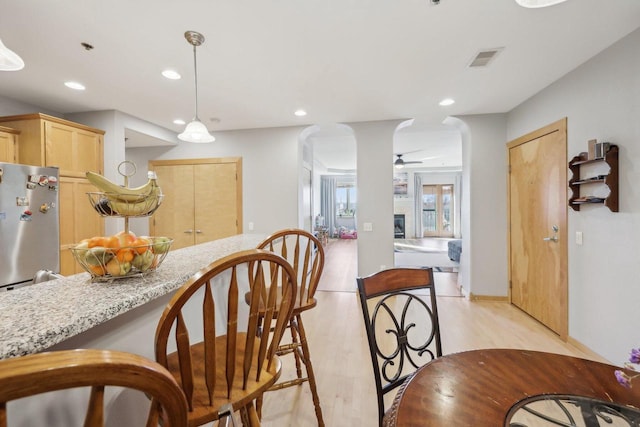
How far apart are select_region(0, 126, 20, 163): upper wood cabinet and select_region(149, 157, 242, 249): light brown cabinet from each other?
1.67m

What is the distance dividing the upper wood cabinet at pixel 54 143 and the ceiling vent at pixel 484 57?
418 centimetres

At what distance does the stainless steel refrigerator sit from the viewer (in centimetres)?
233

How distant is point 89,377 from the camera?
1.09 ft

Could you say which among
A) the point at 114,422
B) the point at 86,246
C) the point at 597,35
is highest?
the point at 597,35

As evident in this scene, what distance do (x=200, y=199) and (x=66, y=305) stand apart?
153 inches

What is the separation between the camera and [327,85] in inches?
110

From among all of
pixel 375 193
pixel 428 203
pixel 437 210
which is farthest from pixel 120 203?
pixel 437 210

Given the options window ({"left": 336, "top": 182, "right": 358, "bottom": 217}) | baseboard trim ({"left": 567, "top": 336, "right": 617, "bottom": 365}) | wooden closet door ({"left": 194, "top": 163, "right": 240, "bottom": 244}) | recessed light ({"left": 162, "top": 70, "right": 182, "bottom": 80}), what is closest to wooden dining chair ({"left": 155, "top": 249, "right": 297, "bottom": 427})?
recessed light ({"left": 162, "top": 70, "right": 182, "bottom": 80})

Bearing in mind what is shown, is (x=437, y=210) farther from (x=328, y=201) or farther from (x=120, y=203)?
(x=120, y=203)

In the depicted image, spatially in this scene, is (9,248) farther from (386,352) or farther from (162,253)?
(386,352)

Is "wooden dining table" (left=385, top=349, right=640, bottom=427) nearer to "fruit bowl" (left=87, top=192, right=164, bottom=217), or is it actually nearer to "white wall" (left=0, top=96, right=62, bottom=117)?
"fruit bowl" (left=87, top=192, right=164, bottom=217)

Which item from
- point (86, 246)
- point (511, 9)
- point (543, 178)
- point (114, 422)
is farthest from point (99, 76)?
point (543, 178)

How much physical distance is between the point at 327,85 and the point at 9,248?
126 inches

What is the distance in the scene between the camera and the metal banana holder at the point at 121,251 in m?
0.86
